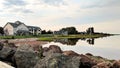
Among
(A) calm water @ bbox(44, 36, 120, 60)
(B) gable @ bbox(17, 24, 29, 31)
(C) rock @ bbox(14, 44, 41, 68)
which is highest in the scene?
(C) rock @ bbox(14, 44, 41, 68)

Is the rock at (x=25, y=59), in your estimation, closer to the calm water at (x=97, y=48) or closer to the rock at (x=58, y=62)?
the rock at (x=58, y=62)

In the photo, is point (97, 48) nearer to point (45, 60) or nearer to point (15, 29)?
point (45, 60)

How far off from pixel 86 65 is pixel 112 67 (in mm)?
1957

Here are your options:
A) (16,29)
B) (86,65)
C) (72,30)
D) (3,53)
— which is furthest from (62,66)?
(72,30)

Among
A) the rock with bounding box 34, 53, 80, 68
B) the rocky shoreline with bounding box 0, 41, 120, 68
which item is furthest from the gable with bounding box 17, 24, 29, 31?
the rock with bounding box 34, 53, 80, 68

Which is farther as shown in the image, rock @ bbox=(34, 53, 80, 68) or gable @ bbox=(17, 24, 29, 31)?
gable @ bbox=(17, 24, 29, 31)

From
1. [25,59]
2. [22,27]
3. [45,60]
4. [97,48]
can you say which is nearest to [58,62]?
[45,60]

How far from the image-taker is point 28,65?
1344 centimetres

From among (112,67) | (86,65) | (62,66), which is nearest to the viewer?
(62,66)

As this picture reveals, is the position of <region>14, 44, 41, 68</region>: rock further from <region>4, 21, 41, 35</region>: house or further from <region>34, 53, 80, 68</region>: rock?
<region>4, 21, 41, 35</region>: house

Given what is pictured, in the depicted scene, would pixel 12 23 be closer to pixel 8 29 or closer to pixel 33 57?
pixel 8 29

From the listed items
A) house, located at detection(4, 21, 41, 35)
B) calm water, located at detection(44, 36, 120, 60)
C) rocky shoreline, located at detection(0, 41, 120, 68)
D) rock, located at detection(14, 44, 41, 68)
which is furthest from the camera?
house, located at detection(4, 21, 41, 35)

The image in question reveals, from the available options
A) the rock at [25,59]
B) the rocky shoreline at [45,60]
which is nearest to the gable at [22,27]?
the rocky shoreline at [45,60]

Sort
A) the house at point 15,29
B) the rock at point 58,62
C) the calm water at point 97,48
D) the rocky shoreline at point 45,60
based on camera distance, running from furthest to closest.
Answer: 1. the house at point 15,29
2. the calm water at point 97,48
3. the rocky shoreline at point 45,60
4. the rock at point 58,62
